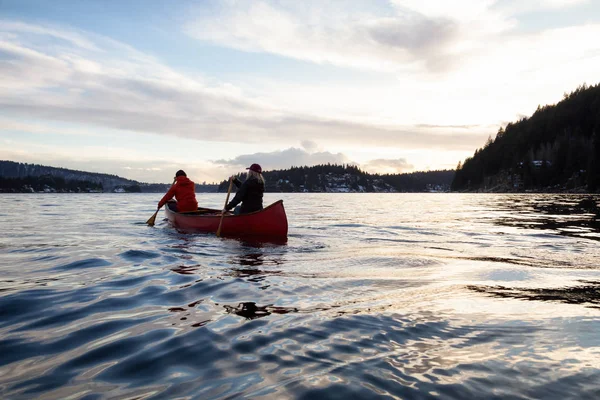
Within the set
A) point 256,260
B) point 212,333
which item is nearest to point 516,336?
point 212,333

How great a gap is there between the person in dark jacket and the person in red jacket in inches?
141

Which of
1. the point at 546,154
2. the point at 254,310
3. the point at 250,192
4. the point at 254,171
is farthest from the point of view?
the point at 546,154

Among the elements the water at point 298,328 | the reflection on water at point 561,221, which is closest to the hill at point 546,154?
the reflection on water at point 561,221

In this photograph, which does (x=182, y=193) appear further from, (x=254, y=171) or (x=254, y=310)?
(x=254, y=310)

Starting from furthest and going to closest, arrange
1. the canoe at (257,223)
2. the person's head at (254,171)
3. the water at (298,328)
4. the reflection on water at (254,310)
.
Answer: the person's head at (254,171)
the canoe at (257,223)
the reflection on water at (254,310)
the water at (298,328)

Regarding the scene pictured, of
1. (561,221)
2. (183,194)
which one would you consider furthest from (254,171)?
(561,221)

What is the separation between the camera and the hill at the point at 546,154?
112 m

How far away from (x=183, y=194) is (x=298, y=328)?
13.0m

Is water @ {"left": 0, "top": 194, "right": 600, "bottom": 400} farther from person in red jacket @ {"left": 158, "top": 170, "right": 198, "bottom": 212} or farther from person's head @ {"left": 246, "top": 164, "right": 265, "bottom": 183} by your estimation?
person in red jacket @ {"left": 158, "top": 170, "right": 198, "bottom": 212}

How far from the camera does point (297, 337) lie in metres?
3.87

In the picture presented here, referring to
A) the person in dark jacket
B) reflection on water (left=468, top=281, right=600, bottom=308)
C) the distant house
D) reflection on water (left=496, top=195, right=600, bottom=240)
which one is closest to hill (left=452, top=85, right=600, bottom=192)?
the distant house

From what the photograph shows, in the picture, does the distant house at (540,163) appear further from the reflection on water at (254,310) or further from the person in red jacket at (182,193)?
the reflection on water at (254,310)

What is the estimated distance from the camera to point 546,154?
12825 cm

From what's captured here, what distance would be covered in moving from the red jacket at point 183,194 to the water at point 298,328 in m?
7.50
